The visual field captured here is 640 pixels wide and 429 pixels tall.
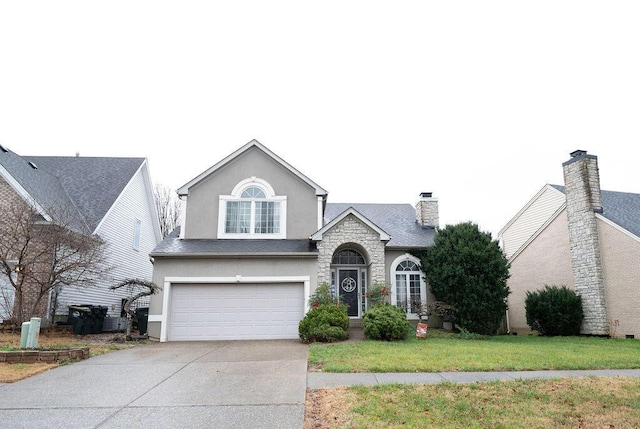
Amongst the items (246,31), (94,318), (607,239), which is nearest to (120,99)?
(246,31)

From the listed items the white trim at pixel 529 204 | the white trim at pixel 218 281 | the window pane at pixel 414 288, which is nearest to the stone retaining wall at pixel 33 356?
the white trim at pixel 218 281

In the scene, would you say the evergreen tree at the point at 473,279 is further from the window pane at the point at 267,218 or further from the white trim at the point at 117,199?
the white trim at the point at 117,199

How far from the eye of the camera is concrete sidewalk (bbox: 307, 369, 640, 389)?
7.23 metres

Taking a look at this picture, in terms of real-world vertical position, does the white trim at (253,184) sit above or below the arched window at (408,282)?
above

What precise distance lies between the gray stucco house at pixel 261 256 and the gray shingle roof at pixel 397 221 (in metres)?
0.12

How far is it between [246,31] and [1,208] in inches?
425

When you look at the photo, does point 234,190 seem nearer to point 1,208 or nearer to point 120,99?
point 120,99

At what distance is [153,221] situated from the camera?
24750mm

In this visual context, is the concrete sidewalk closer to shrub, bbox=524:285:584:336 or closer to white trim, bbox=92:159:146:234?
shrub, bbox=524:285:584:336

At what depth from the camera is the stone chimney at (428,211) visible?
19031 mm

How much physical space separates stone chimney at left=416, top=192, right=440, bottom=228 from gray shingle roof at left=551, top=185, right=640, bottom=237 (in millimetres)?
6237

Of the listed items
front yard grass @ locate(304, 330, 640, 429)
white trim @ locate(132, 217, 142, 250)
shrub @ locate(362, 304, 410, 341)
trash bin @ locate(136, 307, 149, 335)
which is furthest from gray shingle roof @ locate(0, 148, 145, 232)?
front yard grass @ locate(304, 330, 640, 429)

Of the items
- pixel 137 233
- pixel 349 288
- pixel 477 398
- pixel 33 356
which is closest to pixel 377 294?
pixel 349 288

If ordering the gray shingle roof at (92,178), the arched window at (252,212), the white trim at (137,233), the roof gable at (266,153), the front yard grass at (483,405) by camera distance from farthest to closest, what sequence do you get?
1. the white trim at (137,233)
2. the gray shingle roof at (92,178)
3. the roof gable at (266,153)
4. the arched window at (252,212)
5. the front yard grass at (483,405)
